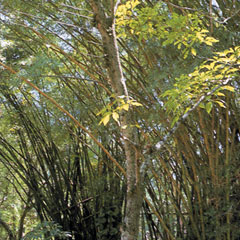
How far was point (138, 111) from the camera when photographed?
101 inches

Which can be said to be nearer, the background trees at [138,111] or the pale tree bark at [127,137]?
the pale tree bark at [127,137]

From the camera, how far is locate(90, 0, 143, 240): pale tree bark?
1707mm

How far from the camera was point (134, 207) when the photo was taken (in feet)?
5.60

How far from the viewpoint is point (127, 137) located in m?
1.78

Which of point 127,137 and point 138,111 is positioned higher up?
point 138,111

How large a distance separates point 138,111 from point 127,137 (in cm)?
81

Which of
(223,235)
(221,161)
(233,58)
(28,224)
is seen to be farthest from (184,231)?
(28,224)

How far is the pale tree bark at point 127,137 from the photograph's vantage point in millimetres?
1707

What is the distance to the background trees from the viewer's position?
1.92 metres

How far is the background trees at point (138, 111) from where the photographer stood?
1917 mm

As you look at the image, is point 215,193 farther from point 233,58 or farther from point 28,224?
point 28,224

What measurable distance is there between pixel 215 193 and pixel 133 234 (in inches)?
42.8

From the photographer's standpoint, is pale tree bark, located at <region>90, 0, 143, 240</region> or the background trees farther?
the background trees

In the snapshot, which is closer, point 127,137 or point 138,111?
point 127,137
